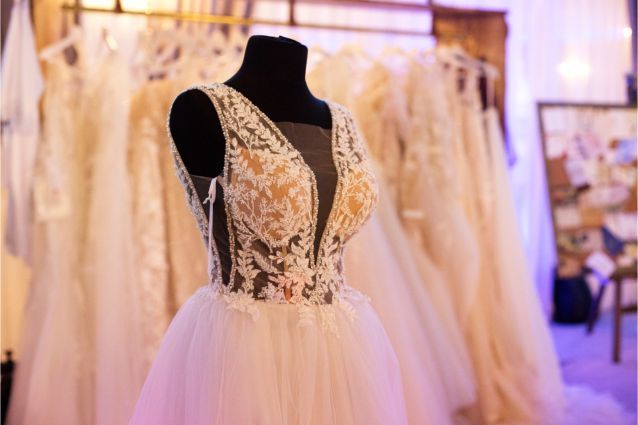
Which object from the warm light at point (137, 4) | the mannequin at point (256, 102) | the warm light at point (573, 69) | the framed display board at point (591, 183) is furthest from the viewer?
the warm light at point (573, 69)

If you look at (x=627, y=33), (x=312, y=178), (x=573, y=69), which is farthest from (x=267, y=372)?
(x=627, y=33)

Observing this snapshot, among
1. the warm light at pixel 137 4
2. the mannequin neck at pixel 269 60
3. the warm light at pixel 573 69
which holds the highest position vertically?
the warm light at pixel 137 4

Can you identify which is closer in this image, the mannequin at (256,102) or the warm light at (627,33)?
the mannequin at (256,102)

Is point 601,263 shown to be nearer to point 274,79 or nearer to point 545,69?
point 545,69

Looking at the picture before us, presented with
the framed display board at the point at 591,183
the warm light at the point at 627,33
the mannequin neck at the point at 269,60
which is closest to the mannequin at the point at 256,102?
the mannequin neck at the point at 269,60

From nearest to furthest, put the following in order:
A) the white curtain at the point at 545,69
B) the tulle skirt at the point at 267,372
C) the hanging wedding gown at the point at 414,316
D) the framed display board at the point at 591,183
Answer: the tulle skirt at the point at 267,372
the hanging wedding gown at the point at 414,316
the framed display board at the point at 591,183
the white curtain at the point at 545,69

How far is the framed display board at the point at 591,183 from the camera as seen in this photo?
3.45m

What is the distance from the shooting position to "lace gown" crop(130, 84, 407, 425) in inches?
46.9

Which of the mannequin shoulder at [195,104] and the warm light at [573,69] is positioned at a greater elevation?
the warm light at [573,69]

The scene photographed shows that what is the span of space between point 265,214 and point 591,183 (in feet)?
9.29

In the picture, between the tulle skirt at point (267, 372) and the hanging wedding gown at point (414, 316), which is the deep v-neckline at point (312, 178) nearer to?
the tulle skirt at point (267, 372)

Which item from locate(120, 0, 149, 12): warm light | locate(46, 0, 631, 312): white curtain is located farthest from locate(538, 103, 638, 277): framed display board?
locate(120, 0, 149, 12): warm light

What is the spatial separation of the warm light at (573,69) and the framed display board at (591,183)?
1.16m

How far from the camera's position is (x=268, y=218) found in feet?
4.15
